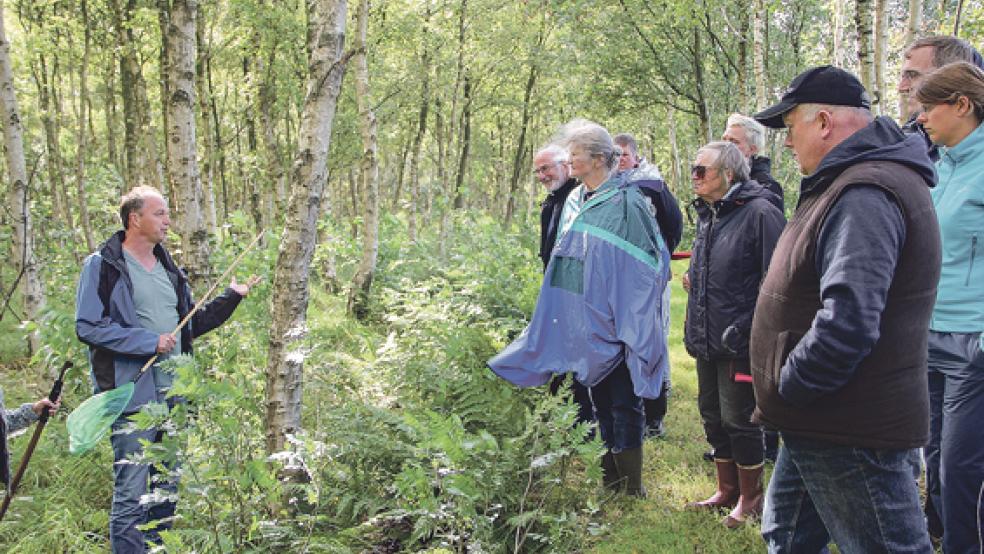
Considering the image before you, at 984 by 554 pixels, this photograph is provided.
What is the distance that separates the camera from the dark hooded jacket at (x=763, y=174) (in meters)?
4.78

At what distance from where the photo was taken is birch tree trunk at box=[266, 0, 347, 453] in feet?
13.1

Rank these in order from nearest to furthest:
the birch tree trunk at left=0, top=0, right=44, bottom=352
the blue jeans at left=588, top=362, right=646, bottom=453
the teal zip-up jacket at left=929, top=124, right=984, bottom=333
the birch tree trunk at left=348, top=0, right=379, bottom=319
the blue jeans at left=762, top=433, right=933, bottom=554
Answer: the blue jeans at left=762, top=433, right=933, bottom=554
the teal zip-up jacket at left=929, top=124, right=984, bottom=333
the blue jeans at left=588, top=362, right=646, bottom=453
the birch tree trunk at left=0, top=0, right=44, bottom=352
the birch tree trunk at left=348, top=0, right=379, bottom=319

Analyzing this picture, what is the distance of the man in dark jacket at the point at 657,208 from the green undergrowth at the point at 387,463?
0.79 feet

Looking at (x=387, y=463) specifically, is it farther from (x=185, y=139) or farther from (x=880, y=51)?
(x=880, y=51)

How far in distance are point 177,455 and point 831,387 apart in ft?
10.3

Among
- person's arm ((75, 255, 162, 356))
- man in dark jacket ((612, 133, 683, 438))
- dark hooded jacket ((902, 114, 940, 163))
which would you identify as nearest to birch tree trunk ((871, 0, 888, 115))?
man in dark jacket ((612, 133, 683, 438))

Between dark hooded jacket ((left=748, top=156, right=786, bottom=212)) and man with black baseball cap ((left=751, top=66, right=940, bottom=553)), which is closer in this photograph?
man with black baseball cap ((left=751, top=66, right=940, bottom=553))

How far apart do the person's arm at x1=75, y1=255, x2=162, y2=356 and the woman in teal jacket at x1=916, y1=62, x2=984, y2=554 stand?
4391mm

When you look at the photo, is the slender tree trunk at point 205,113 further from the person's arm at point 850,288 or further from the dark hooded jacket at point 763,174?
the person's arm at point 850,288

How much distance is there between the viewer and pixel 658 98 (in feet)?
61.7

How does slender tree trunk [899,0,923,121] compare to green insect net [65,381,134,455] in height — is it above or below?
above

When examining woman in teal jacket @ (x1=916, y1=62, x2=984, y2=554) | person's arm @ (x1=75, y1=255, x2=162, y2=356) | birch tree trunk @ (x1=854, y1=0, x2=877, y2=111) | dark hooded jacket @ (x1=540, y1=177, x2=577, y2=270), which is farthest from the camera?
birch tree trunk @ (x1=854, y1=0, x2=877, y2=111)

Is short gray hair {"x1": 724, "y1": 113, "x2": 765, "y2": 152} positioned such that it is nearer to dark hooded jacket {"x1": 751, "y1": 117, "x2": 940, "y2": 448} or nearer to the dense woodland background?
the dense woodland background

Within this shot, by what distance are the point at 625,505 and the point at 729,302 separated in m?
1.62
